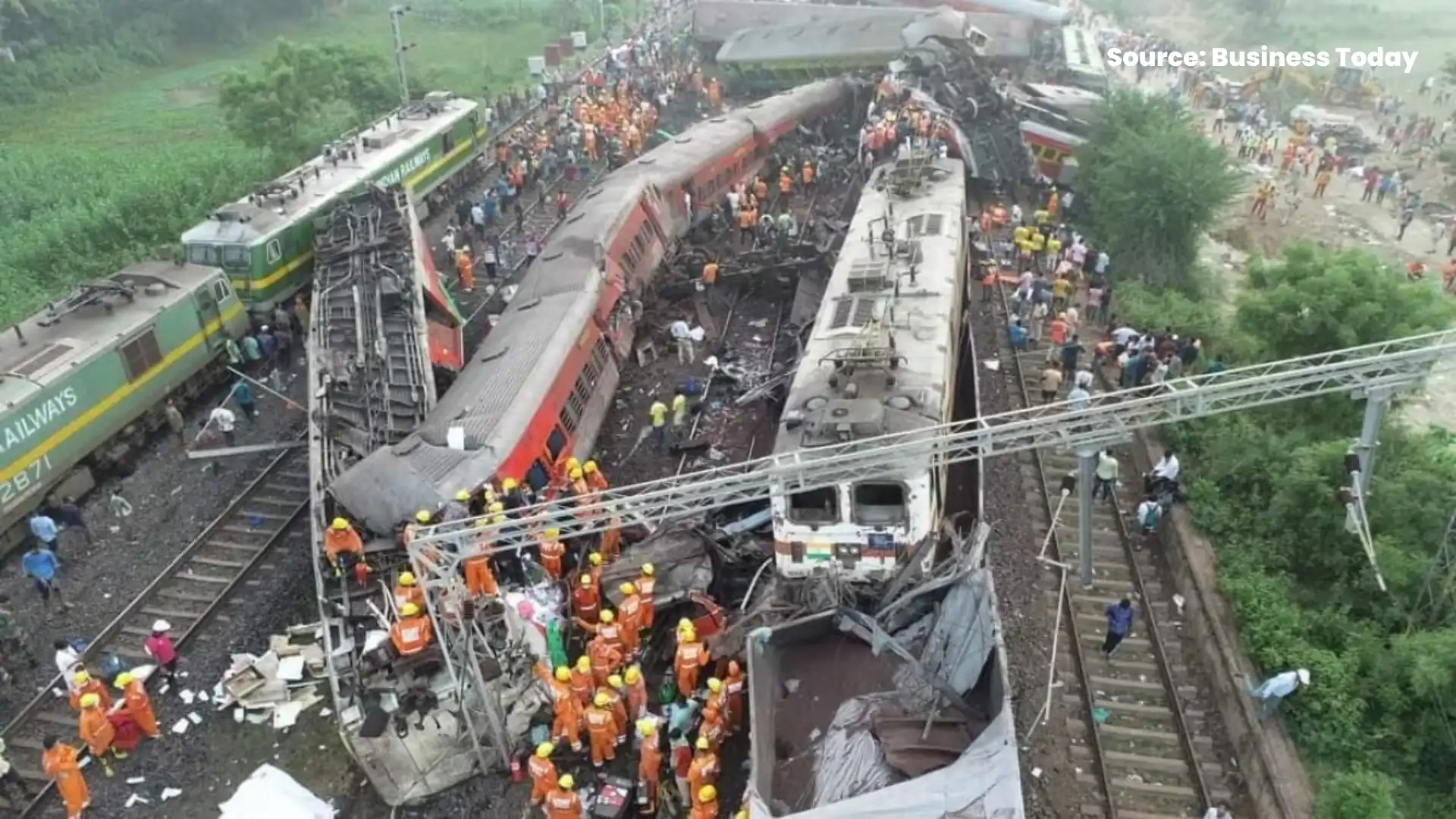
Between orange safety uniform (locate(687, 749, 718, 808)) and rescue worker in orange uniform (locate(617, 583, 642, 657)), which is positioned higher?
rescue worker in orange uniform (locate(617, 583, 642, 657))

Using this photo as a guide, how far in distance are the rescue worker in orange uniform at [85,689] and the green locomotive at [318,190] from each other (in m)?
10.1

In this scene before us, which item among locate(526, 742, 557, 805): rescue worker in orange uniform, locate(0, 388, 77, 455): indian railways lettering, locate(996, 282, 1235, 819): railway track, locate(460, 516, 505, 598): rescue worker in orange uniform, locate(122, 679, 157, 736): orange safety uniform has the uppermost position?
locate(0, 388, 77, 455): indian railways lettering

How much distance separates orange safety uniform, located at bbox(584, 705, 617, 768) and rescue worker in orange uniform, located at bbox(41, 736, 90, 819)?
16.7 ft

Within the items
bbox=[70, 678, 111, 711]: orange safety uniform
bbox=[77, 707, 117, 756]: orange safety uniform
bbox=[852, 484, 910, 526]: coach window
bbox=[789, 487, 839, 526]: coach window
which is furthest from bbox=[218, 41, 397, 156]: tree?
bbox=[852, 484, 910, 526]: coach window

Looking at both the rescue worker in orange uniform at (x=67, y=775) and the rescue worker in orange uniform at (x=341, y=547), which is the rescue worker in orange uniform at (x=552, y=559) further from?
the rescue worker in orange uniform at (x=67, y=775)

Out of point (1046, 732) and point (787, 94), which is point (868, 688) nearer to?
point (1046, 732)

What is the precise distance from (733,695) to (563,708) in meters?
1.79

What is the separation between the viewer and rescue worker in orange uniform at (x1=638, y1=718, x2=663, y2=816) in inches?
403

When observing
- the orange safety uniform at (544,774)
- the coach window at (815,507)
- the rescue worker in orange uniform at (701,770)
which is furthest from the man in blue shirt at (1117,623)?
the orange safety uniform at (544,774)

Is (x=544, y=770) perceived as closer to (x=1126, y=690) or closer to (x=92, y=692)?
(x=92, y=692)

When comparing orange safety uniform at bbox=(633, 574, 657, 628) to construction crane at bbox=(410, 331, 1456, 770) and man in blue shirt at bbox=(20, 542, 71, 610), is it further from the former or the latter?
man in blue shirt at bbox=(20, 542, 71, 610)

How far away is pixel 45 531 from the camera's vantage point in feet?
46.1

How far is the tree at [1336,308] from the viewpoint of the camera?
15.2m

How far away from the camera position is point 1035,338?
20.4m
